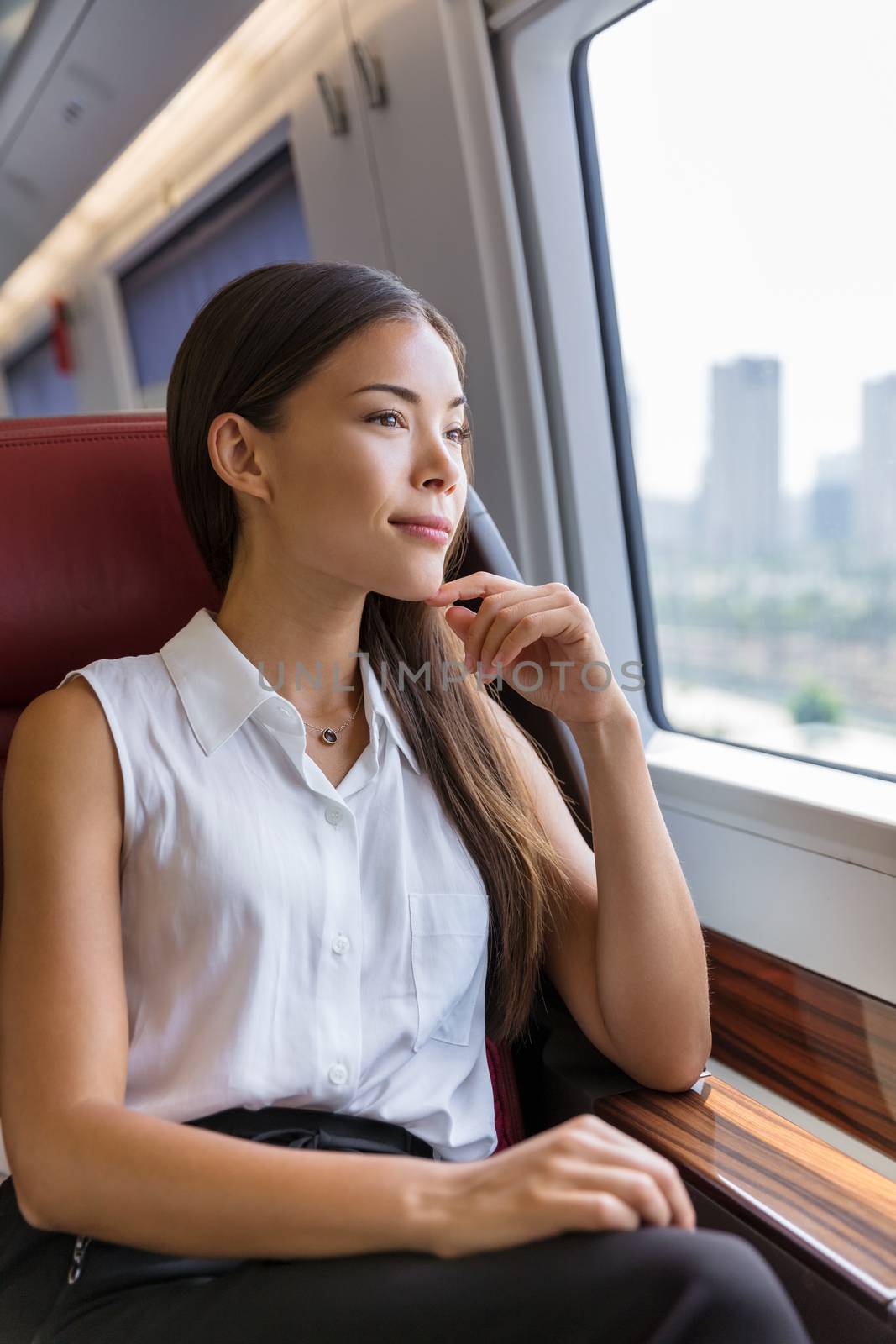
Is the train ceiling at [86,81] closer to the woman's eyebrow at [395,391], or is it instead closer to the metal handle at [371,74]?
Answer: the metal handle at [371,74]

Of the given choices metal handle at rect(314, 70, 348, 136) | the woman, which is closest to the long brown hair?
the woman

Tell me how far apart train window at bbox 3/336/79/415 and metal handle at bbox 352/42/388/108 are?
2843 millimetres

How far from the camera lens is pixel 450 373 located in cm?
119

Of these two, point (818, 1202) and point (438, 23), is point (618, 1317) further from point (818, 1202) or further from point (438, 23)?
point (438, 23)

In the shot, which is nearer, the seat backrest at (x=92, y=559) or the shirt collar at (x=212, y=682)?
the shirt collar at (x=212, y=682)

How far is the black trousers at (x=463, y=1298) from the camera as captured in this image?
0.76 meters

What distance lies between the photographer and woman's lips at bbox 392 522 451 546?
1.14 meters

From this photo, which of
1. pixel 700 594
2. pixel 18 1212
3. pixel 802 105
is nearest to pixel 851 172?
pixel 802 105

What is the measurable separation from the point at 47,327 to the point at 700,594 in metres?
3.74

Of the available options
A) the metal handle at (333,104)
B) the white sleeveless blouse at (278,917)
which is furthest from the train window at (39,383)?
the white sleeveless blouse at (278,917)

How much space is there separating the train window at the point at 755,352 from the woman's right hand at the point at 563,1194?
97 centimetres

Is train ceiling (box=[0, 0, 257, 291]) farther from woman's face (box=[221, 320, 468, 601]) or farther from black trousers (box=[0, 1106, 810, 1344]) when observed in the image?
black trousers (box=[0, 1106, 810, 1344])

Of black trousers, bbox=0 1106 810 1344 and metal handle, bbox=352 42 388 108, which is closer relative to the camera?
black trousers, bbox=0 1106 810 1344

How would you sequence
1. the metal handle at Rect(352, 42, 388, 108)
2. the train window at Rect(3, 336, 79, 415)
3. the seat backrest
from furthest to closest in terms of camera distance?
the train window at Rect(3, 336, 79, 415)
the metal handle at Rect(352, 42, 388, 108)
the seat backrest
